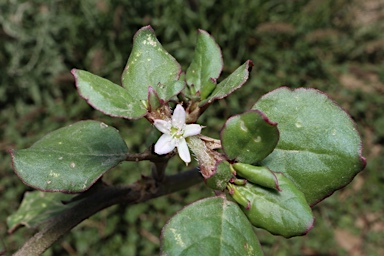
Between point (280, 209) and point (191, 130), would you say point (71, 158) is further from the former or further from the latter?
point (280, 209)

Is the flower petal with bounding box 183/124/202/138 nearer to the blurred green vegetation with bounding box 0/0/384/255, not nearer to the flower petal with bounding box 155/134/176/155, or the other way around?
the flower petal with bounding box 155/134/176/155

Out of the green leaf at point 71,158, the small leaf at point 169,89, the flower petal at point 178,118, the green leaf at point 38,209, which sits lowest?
the green leaf at point 38,209

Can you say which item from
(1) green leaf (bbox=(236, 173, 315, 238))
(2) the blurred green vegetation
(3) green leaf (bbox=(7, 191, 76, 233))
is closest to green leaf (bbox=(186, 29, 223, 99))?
(1) green leaf (bbox=(236, 173, 315, 238))

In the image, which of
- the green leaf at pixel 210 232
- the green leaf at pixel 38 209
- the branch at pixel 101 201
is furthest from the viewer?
the green leaf at pixel 38 209

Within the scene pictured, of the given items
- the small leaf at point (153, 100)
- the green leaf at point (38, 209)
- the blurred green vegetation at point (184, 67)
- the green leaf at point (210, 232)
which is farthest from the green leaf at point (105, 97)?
the blurred green vegetation at point (184, 67)

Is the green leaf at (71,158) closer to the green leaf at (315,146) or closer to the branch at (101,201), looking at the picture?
the branch at (101,201)

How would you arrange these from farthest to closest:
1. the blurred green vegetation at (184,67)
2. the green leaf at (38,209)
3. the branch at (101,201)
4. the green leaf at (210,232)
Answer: the blurred green vegetation at (184,67)
the green leaf at (38,209)
the branch at (101,201)
the green leaf at (210,232)

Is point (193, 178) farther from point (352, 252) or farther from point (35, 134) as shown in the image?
point (352, 252)

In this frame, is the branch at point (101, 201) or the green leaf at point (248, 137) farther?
the branch at point (101, 201)
